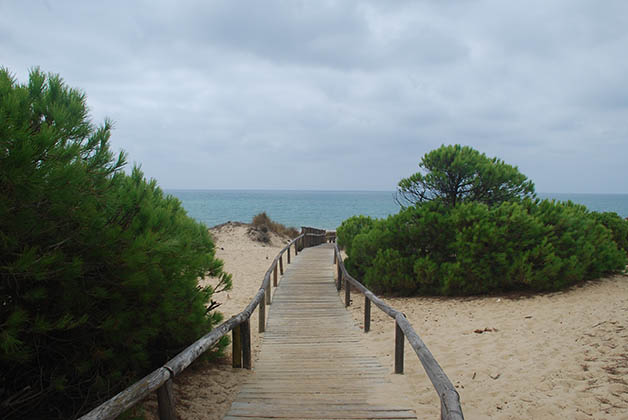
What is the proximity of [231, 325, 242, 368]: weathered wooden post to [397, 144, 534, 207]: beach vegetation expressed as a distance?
22.1ft

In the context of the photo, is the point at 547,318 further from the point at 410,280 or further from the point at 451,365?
the point at 410,280

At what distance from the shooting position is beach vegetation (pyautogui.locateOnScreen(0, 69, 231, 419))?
2.07 m

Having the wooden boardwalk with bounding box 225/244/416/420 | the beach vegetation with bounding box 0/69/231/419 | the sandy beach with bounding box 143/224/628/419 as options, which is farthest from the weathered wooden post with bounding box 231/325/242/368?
the beach vegetation with bounding box 0/69/231/419

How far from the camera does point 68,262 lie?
7.57 ft

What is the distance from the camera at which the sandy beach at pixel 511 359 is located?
3.59 meters

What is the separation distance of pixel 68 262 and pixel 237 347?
297 cm

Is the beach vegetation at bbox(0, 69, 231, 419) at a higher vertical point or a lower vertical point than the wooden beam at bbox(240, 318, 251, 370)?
higher

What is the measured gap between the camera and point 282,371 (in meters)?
4.91

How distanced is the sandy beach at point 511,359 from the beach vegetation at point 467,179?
111 inches

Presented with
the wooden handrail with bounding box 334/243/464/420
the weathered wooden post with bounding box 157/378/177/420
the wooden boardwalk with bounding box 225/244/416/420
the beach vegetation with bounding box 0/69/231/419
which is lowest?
the wooden boardwalk with bounding box 225/244/416/420

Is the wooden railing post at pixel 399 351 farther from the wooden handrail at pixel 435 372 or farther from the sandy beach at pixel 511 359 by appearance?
the sandy beach at pixel 511 359

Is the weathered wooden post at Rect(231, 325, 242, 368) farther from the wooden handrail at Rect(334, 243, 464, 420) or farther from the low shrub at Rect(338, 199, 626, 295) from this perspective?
the low shrub at Rect(338, 199, 626, 295)

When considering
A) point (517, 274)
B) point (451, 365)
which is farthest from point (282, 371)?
point (517, 274)

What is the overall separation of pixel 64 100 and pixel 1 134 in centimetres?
96
